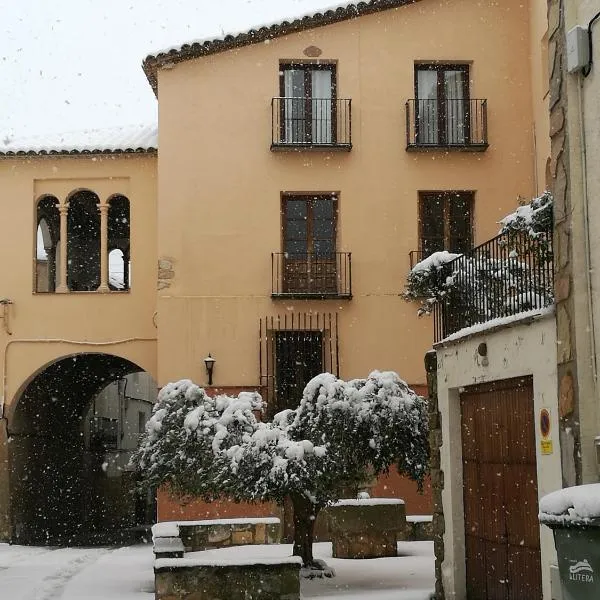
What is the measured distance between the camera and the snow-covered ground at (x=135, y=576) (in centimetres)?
1243

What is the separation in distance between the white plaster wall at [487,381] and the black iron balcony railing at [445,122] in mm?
9876

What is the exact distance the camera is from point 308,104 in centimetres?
2066

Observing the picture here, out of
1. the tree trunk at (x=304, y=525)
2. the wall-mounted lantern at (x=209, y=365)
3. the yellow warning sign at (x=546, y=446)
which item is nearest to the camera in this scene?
the yellow warning sign at (x=546, y=446)

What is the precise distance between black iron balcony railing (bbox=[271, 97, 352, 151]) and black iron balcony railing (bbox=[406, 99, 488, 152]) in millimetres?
1214

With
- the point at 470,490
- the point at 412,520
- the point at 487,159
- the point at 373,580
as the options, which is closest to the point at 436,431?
the point at 470,490

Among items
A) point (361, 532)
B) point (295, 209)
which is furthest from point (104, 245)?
point (361, 532)

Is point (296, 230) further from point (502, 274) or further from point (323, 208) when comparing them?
point (502, 274)

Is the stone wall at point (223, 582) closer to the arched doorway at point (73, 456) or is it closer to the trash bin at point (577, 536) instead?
the trash bin at point (577, 536)

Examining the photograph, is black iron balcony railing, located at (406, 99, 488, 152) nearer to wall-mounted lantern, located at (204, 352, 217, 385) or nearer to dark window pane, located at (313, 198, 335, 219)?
dark window pane, located at (313, 198, 335, 219)

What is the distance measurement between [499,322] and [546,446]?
1.40 metres

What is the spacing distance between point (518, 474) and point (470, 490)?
125cm

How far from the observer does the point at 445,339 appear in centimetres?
1115

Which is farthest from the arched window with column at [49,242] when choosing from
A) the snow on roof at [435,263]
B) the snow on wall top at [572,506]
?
the snow on wall top at [572,506]

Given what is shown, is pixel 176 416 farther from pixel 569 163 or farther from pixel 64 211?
pixel 64 211
